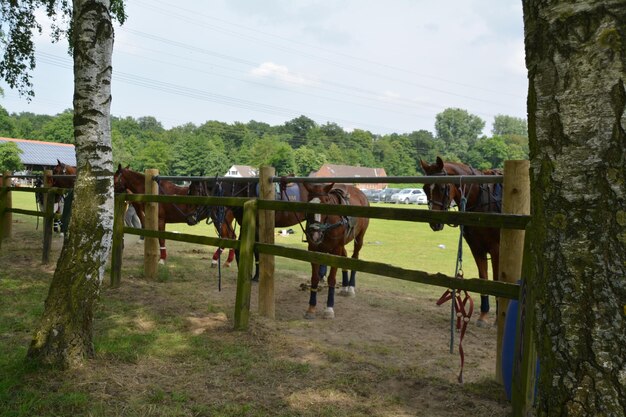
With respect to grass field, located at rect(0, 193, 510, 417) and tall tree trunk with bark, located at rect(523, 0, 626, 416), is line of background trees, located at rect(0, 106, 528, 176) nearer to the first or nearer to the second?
grass field, located at rect(0, 193, 510, 417)

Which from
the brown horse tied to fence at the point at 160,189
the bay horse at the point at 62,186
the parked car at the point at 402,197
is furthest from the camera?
the parked car at the point at 402,197

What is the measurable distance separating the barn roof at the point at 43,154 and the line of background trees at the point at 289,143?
6845mm

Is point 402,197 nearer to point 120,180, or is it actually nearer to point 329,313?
point 120,180

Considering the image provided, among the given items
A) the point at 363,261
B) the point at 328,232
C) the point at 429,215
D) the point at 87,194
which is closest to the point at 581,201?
the point at 429,215

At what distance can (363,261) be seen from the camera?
441 centimetres

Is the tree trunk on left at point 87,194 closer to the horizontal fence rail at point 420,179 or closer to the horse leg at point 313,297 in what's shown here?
the horizontal fence rail at point 420,179

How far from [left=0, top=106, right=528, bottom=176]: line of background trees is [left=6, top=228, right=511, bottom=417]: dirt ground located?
257ft

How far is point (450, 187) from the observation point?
6.21 meters

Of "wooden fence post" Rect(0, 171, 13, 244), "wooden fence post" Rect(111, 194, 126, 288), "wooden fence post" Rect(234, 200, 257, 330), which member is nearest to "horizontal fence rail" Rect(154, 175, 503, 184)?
"wooden fence post" Rect(234, 200, 257, 330)

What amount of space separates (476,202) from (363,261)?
2.78 m

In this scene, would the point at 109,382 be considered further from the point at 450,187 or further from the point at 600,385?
the point at 450,187

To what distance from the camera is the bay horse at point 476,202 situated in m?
6.19

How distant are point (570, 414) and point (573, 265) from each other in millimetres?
463

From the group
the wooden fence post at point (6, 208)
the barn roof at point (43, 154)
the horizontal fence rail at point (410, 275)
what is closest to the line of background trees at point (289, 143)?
the barn roof at point (43, 154)
